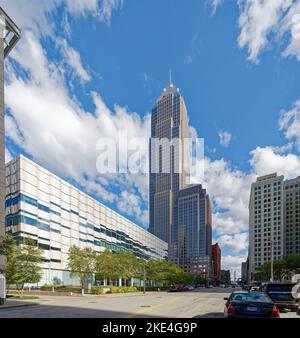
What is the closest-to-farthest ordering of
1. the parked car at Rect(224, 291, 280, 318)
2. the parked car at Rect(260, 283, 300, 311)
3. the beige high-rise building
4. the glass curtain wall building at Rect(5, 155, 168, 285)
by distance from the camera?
the parked car at Rect(224, 291, 280, 318), the parked car at Rect(260, 283, 300, 311), the beige high-rise building, the glass curtain wall building at Rect(5, 155, 168, 285)

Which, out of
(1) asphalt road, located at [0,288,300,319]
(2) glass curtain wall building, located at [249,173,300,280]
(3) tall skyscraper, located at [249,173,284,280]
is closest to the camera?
(1) asphalt road, located at [0,288,300,319]

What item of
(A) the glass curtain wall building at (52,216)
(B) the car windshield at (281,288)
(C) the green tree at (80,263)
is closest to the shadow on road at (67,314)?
(B) the car windshield at (281,288)

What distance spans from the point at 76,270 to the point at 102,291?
5141mm

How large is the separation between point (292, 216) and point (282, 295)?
169928 mm

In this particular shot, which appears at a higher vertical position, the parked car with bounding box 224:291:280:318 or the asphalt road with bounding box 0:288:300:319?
the parked car with bounding box 224:291:280:318

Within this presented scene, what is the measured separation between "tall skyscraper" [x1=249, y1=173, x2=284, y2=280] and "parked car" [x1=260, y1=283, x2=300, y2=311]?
166 meters

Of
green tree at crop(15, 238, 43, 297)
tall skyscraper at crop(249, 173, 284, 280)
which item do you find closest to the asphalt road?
green tree at crop(15, 238, 43, 297)

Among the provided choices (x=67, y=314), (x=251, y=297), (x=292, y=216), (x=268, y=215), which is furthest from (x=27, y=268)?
(x=268, y=215)

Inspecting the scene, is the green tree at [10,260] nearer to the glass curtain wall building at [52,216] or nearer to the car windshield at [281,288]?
the glass curtain wall building at [52,216]

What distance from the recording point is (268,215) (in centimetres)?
19062

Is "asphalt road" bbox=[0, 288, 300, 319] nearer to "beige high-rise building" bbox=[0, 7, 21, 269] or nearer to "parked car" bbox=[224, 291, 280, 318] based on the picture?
"parked car" bbox=[224, 291, 280, 318]

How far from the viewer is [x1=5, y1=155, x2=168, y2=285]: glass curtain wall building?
220ft

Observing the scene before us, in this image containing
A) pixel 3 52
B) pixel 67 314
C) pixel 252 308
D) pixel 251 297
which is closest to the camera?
pixel 252 308

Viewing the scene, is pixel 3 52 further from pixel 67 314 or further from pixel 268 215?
pixel 268 215
